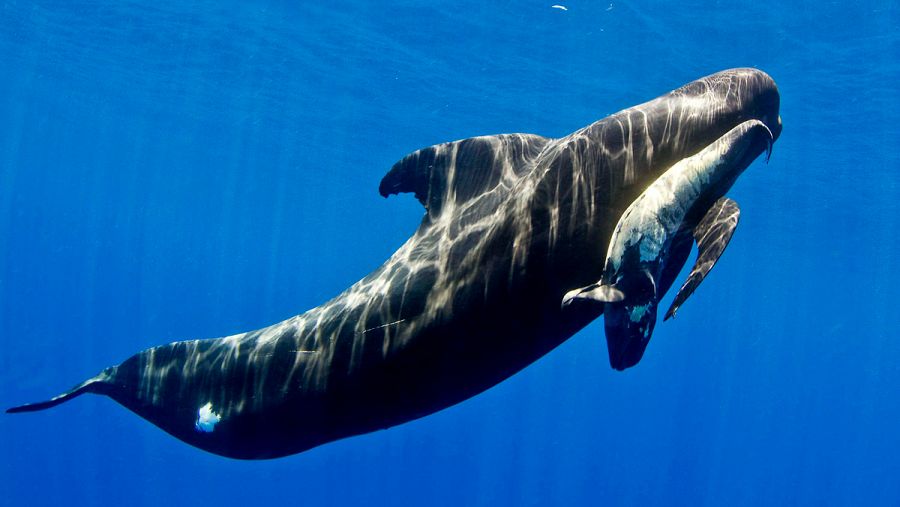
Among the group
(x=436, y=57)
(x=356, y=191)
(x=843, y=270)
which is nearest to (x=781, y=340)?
(x=843, y=270)

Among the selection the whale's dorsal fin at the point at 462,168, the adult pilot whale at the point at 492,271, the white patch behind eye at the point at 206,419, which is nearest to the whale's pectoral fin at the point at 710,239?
the adult pilot whale at the point at 492,271

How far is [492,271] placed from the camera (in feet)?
13.5

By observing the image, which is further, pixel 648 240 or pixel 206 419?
pixel 206 419

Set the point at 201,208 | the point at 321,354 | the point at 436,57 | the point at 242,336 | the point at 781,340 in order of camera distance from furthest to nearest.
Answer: the point at 781,340 < the point at 201,208 < the point at 436,57 < the point at 242,336 < the point at 321,354

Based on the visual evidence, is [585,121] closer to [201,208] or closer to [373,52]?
[373,52]

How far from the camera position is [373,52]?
26562 mm

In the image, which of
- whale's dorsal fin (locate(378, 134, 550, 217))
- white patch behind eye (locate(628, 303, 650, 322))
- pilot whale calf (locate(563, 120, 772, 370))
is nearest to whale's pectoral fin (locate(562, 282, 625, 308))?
pilot whale calf (locate(563, 120, 772, 370))

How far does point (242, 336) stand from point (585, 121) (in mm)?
28110

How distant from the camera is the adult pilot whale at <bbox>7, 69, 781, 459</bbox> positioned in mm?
3945

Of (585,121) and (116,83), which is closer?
(585,121)

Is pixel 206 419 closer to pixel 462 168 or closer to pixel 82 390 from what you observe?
pixel 82 390

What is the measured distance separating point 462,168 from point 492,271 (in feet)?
4.12

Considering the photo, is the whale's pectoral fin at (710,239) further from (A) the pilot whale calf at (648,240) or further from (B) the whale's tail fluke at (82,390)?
(B) the whale's tail fluke at (82,390)

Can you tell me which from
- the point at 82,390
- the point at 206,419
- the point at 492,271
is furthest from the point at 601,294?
the point at 82,390
